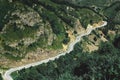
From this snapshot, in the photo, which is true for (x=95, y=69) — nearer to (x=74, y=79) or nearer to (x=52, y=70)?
(x=74, y=79)

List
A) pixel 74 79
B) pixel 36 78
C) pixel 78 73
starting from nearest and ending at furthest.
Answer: pixel 74 79
pixel 78 73
pixel 36 78

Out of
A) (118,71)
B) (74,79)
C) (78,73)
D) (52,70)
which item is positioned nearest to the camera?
(74,79)

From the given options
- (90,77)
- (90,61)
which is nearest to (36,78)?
(90,61)

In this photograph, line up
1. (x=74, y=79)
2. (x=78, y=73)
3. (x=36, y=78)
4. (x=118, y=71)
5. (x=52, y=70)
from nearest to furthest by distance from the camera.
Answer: (x=74, y=79) → (x=118, y=71) → (x=78, y=73) → (x=36, y=78) → (x=52, y=70)

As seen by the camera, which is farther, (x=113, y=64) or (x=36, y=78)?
(x=36, y=78)

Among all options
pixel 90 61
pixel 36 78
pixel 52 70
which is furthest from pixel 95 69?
pixel 52 70

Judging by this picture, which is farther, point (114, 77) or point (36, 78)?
point (36, 78)

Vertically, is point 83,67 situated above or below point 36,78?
above

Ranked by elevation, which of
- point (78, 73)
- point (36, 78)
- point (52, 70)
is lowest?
point (52, 70)

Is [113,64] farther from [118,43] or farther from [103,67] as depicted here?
[118,43]
